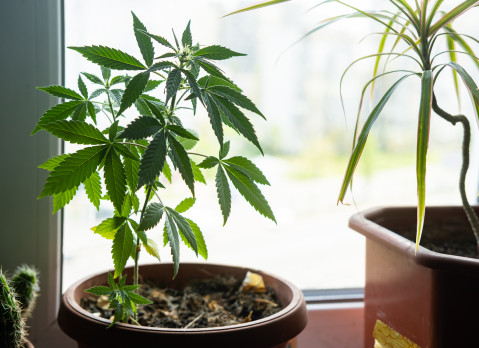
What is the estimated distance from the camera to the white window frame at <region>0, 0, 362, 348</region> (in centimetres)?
97

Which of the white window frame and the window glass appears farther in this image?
the window glass

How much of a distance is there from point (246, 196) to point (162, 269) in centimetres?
36

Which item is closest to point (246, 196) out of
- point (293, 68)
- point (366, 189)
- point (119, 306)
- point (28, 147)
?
point (119, 306)

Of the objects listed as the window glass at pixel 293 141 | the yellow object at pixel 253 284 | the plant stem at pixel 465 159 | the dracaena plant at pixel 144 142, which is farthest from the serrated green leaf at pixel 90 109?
the plant stem at pixel 465 159

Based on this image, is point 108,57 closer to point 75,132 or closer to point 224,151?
point 75,132

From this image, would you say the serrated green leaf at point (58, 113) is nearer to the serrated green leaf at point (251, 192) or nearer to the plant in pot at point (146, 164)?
the plant in pot at point (146, 164)

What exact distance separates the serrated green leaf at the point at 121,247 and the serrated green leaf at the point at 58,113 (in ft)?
0.61

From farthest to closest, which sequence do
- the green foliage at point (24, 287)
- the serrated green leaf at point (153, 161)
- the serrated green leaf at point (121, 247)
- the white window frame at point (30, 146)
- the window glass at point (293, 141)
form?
the window glass at point (293, 141)
the white window frame at point (30, 146)
the green foliage at point (24, 287)
the serrated green leaf at point (121, 247)
the serrated green leaf at point (153, 161)

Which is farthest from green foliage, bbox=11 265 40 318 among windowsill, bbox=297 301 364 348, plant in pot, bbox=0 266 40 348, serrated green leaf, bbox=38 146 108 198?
windowsill, bbox=297 301 364 348

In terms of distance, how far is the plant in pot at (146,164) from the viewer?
25.9 inches

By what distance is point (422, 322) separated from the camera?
0.82m

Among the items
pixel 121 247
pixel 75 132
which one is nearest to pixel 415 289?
pixel 121 247

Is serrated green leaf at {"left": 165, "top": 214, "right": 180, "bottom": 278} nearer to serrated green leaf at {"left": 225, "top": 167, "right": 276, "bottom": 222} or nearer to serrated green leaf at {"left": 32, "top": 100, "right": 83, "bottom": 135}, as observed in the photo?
serrated green leaf at {"left": 225, "top": 167, "right": 276, "bottom": 222}

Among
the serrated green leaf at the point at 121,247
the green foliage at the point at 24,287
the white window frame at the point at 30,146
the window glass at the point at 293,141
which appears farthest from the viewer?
the window glass at the point at 293,141
